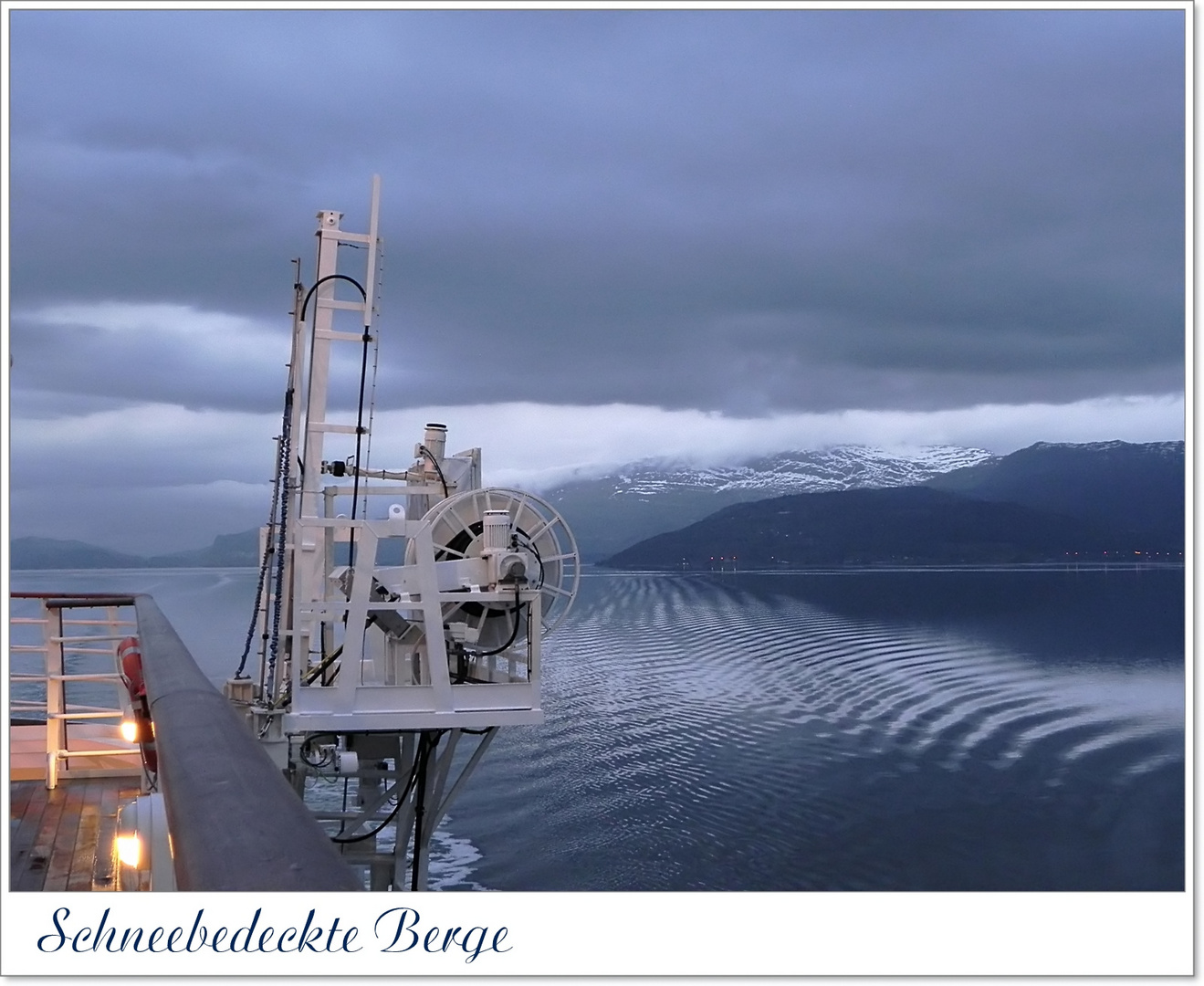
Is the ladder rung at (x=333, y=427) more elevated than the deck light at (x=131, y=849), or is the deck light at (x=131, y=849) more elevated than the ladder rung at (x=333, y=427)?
the ladder rung at (x=333, y=427)

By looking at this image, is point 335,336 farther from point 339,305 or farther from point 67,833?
point 67,833

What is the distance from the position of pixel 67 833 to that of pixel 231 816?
3.93 m

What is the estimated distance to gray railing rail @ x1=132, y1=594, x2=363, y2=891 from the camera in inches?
47.1

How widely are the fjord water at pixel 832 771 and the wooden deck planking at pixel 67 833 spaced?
8591 millimetres

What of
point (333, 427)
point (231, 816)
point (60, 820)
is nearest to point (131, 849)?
point (231, 816)

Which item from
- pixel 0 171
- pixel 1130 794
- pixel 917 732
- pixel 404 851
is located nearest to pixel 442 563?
pixel 404 851

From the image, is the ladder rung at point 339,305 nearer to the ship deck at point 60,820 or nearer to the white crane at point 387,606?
the white crane at point 387,606

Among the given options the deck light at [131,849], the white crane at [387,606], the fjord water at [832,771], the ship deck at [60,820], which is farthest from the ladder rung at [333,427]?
the fjord water at [832,771]

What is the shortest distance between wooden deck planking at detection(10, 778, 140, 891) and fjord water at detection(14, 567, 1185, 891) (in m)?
8.59

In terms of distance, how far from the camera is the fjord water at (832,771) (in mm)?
14688

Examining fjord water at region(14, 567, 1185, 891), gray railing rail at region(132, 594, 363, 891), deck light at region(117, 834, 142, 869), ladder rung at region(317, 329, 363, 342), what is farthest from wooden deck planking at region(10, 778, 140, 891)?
fjord water at region(14, 567, 1185, 891)
